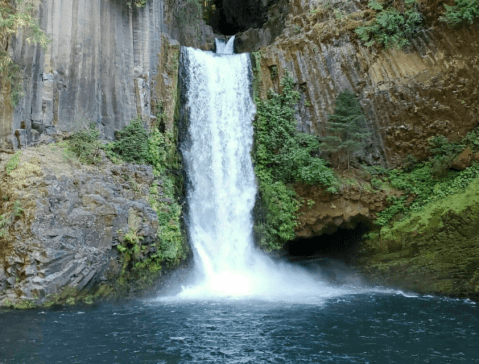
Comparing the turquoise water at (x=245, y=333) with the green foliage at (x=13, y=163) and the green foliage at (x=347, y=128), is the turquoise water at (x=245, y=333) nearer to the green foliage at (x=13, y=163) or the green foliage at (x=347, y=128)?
the green foliage at (x=13, y=163)

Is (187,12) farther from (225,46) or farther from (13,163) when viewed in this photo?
(13,163)

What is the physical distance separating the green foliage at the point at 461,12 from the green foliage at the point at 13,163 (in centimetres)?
1666

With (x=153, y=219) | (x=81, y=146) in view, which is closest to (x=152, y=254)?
(x=153, y=219)

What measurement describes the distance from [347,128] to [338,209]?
11.9 feet

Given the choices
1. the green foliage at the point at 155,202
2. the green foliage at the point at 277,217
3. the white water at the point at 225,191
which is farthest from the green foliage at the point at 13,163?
the green foliage at the point at 277,217

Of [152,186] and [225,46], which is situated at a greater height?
[225,46]

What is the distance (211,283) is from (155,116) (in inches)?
310

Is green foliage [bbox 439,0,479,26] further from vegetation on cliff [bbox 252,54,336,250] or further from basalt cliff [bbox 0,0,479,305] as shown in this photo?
vegetation on cliff [bbox 252,54,336,250]

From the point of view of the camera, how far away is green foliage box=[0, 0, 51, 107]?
1389 centimetres

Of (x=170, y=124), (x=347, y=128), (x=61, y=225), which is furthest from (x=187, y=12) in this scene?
(x=61, y=225)

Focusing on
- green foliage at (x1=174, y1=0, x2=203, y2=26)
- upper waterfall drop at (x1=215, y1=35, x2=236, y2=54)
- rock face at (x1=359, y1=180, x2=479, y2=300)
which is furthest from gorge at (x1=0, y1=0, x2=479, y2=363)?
upper waterfall drop at (x1=215, y1=35, x2=236, y2=54)

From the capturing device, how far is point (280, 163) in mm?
18484

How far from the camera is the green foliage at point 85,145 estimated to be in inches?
563

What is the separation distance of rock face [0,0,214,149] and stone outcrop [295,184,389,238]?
26.8 ft
